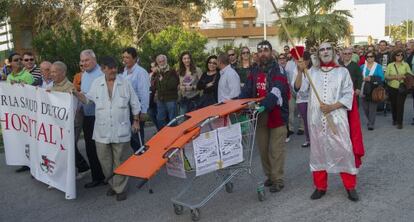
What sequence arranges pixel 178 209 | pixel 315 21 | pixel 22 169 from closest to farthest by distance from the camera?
1. pixel 178 209
2. pixel 22 169
3. pixel 315 21

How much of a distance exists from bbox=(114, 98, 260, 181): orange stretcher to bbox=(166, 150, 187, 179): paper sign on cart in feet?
0.57

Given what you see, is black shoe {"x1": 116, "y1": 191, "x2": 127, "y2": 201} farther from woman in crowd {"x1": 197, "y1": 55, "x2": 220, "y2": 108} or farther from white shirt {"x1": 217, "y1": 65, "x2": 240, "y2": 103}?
woman in crowd {"x1": 197, "y1": 55, "x2": 220, "y2": 108}

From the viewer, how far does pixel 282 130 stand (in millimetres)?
5637

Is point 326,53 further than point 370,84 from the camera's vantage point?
No

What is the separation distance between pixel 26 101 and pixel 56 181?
1.41m

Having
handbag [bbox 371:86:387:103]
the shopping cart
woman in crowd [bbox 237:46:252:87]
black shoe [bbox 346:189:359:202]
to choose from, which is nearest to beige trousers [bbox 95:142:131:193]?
the shopping cart

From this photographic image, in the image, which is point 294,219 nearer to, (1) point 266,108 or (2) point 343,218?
(2) point 343,218

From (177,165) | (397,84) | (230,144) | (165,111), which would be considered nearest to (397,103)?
(397,84)

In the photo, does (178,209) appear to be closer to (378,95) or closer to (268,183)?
(268,183)

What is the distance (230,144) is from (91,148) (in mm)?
2449

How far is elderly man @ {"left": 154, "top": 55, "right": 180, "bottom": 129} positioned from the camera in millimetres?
8352

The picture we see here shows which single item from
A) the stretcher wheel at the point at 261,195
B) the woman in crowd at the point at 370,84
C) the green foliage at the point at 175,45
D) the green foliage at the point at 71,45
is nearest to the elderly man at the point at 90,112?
the stretcher wheel at the point at 261,195

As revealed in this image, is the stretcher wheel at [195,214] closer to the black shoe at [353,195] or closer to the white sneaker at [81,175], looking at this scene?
the black shoe at [353,195]

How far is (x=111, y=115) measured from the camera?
Answer: 18.5ft
